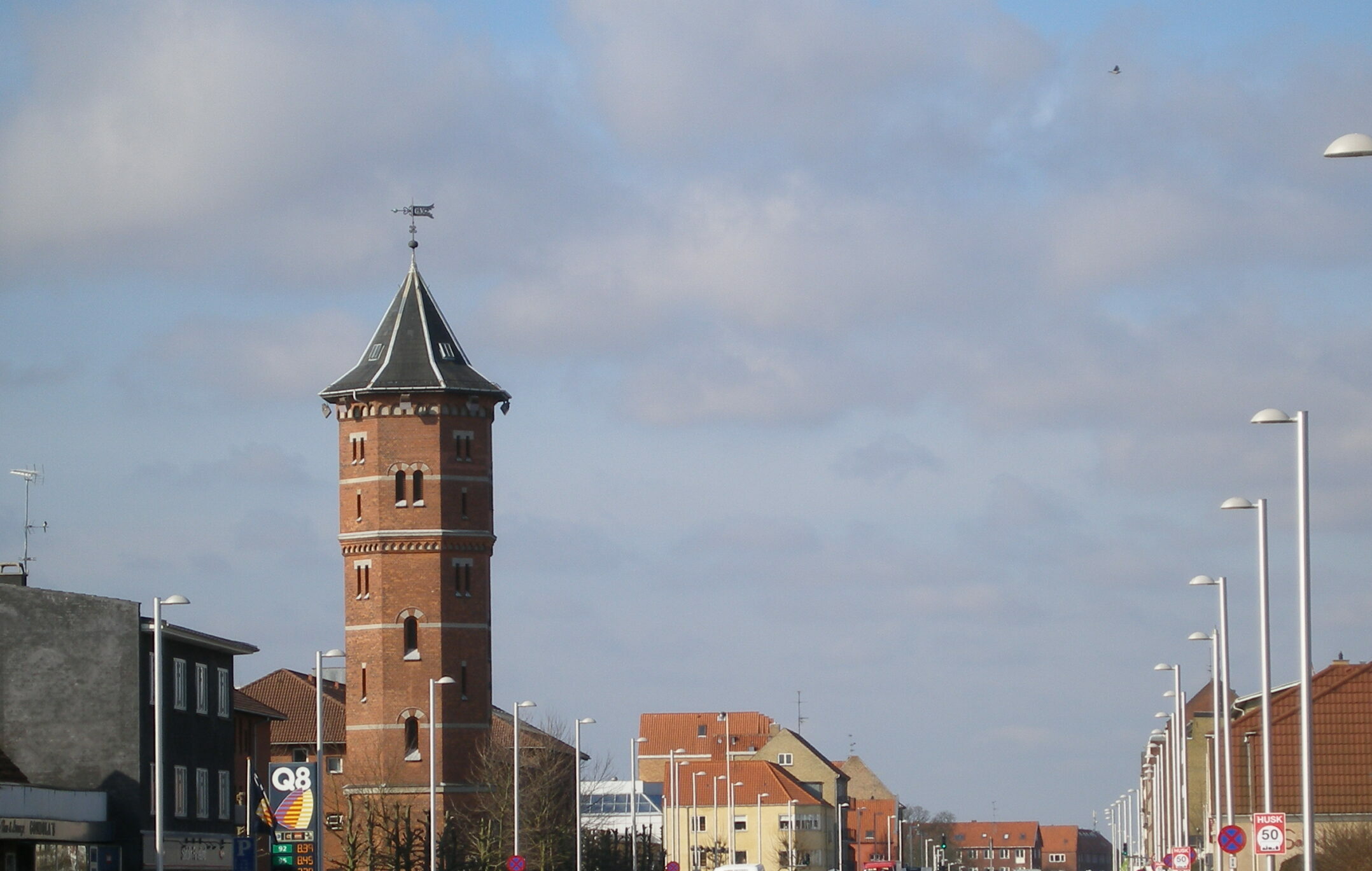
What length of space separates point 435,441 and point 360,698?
10.5 meters

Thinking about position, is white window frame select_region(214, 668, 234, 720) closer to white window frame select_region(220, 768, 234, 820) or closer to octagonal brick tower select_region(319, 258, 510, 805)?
white window frame select_region(220, 768, 234, 820)

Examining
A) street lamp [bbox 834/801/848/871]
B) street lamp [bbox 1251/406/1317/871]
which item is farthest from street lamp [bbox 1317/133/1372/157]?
street lamp [bbox 834/801/848/871]

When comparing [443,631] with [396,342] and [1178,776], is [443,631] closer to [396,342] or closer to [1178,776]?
[396,342]

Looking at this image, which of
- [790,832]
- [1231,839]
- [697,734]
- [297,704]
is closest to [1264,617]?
[1231,839]

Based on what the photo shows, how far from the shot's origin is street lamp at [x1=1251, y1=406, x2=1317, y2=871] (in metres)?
31.9

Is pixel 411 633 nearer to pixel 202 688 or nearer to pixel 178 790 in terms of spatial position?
pixel 202 688

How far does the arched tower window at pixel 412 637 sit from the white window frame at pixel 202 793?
61.9ft

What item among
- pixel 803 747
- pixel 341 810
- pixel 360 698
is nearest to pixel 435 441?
pixel 360 698

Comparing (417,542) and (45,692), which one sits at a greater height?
(417,542)

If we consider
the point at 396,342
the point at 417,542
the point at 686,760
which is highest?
the point at 396,342

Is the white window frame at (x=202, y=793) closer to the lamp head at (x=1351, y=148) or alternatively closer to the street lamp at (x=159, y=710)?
the street lamp at (x=159, y=710)

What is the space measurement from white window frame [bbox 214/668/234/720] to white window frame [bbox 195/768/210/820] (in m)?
2.63

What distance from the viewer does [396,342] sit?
87.4 m

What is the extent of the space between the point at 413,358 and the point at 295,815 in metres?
37.8
